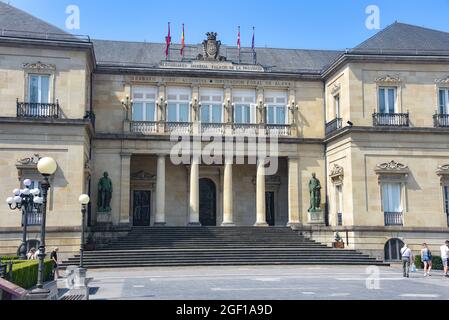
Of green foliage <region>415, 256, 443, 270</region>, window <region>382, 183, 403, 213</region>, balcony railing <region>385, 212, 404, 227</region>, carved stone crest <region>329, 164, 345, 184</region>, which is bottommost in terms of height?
green foliage <region>415, 256, 443, 270</region>

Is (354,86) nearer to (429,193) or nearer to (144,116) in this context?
(429,193)

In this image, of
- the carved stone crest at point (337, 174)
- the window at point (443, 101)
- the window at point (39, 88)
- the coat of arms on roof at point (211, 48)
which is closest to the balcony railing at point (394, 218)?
the carved stone crest at point (337, 174)

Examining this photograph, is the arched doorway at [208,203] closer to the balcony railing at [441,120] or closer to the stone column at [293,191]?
the stone column at [293,191]

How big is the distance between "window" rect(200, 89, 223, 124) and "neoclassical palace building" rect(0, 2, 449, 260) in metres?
0.07

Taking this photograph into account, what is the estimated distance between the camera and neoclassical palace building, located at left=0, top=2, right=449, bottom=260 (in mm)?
29344

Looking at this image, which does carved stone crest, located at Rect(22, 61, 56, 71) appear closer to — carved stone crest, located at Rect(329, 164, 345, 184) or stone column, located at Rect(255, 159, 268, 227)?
stone column, located at Rect(255, 159, 268, 227)

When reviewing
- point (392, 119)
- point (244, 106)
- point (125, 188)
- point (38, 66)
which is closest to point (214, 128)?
point (244, 106)

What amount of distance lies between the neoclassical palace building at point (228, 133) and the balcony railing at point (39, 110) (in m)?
0.10

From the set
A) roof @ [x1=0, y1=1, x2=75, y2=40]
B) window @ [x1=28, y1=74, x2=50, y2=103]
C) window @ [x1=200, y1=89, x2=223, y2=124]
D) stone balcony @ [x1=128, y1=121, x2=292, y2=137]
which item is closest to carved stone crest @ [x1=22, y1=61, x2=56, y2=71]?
window @ [x1=28, y1=74, x2=50, y2=103]

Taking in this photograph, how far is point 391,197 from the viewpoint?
31.5 m

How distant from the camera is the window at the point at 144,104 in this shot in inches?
1390

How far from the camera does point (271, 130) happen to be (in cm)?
3622
